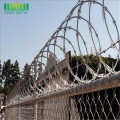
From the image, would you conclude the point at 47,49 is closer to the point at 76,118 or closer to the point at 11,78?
the point at 76,118

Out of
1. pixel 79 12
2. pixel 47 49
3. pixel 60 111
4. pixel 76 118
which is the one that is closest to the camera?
pixel 79 12

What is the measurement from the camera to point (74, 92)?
184 centimetres

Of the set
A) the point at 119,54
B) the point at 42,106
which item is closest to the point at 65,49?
the point at 119,54

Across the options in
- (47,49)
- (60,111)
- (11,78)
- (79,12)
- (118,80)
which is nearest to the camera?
(118,80)

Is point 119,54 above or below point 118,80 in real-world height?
above

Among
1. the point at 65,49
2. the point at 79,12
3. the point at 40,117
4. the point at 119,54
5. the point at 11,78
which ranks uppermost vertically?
the point at 11,78

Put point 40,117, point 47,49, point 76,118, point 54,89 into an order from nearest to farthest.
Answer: point 76,118 < point 54,89 < point 47,49 < point 40,117

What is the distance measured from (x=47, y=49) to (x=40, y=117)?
0.96 m

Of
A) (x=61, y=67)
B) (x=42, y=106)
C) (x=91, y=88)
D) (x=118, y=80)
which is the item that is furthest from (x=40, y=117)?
(x=118, y=80)

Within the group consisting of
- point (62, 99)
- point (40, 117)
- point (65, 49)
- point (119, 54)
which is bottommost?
point (40, 117)

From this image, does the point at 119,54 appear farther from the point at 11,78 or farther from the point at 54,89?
the point at 11,78

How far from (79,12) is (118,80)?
0.78 m

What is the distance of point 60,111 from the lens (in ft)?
7.68

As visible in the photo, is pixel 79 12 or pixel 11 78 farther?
pixel 11 78
